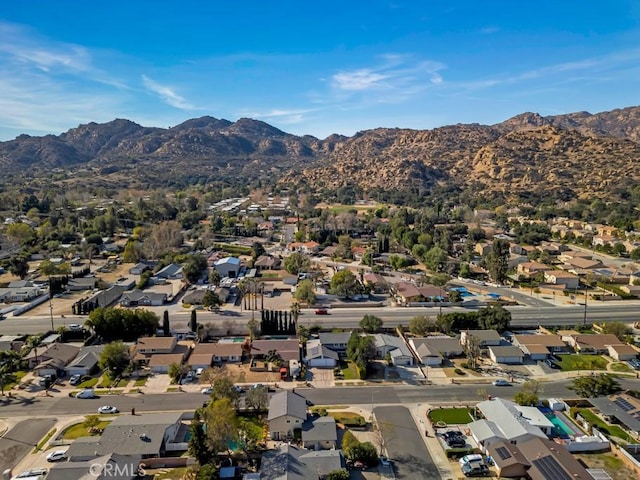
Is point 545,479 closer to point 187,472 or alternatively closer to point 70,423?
point 187,472

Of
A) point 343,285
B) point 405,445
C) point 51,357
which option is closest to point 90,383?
point 51,357

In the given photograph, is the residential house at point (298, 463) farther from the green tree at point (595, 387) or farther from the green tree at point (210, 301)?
the green tree at point (210, 301)

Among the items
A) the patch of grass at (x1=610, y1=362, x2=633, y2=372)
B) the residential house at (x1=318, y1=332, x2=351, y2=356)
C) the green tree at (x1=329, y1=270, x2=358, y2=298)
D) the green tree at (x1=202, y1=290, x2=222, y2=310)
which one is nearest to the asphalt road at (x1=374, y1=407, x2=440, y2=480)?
the residential house at (x1=318, y1=332, x2=351, y2=356)

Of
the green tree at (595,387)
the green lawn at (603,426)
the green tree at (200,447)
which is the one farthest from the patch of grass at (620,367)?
the green tree at (200,447)

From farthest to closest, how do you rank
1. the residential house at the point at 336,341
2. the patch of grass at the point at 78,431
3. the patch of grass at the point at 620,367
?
1. the residential house at the point at 336,341
2. the patch of grass at the point at 620,367
3. the patch of grass at the point at 78,431

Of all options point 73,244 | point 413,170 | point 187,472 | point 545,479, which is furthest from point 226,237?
point 413,170

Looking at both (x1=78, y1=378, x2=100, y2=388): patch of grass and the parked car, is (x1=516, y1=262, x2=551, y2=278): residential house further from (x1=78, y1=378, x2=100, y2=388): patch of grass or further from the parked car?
(x1=78, y1=378, x2=100, y2=388): patch of grass

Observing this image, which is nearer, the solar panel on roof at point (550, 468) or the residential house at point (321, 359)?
the solar panel on roof at point (550, 468)
